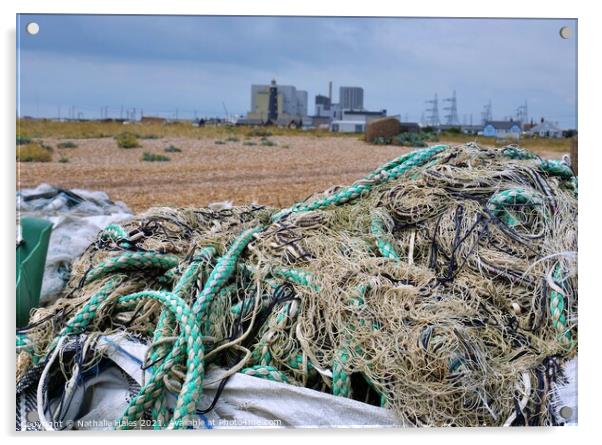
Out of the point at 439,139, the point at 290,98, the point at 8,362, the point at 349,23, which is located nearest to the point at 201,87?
the point at 290,98

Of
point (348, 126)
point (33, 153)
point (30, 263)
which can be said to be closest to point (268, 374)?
point (30, 263)

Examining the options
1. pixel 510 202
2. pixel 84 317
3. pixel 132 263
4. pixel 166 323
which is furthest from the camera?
pixel 510 202

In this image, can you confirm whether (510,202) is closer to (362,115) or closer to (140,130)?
(362,115)

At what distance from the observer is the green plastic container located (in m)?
2.64

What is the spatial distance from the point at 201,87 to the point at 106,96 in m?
0.46

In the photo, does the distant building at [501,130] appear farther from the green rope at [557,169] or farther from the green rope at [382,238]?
the green rope at [382,238]

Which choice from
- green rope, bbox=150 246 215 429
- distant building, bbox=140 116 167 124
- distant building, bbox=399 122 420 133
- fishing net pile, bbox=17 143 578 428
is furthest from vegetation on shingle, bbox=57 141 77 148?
distant building, bbox=399 122 420 133

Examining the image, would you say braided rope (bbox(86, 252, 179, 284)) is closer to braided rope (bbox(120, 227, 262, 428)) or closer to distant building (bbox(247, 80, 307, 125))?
braided rope (bbox(120, 227, 262, 428))

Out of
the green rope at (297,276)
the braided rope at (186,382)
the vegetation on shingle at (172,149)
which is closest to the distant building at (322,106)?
the vegetation on shingle at (172,149)

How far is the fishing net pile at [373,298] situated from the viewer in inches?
88.6

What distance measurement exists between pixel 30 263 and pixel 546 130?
8.32 ft

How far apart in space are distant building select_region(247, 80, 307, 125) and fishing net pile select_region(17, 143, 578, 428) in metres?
0.48

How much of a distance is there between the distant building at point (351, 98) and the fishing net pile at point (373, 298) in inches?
17.6

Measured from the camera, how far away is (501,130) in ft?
10.5
